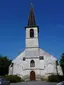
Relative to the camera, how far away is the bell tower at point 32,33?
179ft

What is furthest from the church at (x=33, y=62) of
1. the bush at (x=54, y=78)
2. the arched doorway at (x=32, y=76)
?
the bush at (x=54, y=78)

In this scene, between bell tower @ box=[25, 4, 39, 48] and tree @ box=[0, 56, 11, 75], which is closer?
bell tower @ box=[25, 4, 39, 48]

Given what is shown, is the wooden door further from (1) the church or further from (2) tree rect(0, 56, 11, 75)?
(2) tree rect(0, 56, 11, 75)

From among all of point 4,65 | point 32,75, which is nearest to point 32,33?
point 32,75

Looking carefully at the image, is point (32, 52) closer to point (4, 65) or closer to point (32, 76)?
point (32, 76)

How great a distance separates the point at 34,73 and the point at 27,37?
26.8 feet

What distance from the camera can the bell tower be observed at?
5453cm

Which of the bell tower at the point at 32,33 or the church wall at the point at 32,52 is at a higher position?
the bell tower at the point at 32,33

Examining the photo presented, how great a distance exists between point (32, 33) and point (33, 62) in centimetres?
659

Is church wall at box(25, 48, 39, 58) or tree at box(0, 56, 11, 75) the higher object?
church wall at box(25, 48, 39, 58)

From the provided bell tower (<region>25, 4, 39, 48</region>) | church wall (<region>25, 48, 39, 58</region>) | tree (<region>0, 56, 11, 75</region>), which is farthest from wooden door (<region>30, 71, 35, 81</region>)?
tree (<region>0, 56, 11, 75</region>)

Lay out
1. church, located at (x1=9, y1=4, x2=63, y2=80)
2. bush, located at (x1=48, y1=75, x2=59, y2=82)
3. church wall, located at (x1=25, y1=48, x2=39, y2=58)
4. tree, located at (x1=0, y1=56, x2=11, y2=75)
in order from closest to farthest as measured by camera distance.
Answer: bush, located at (x1=48, y1=75, x2=59, y2=82) → church, located at (x1=9, y1=4, x2=63, y2=80) → church wall, located at (x1=25, y1=48, x2=39, y2=58) → tree, located at (x1=0, y1=56, x2=11, y2=75)

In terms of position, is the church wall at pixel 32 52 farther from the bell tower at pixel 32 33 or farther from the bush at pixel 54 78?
the bush at pixel 54 78

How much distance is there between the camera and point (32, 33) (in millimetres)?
55156
